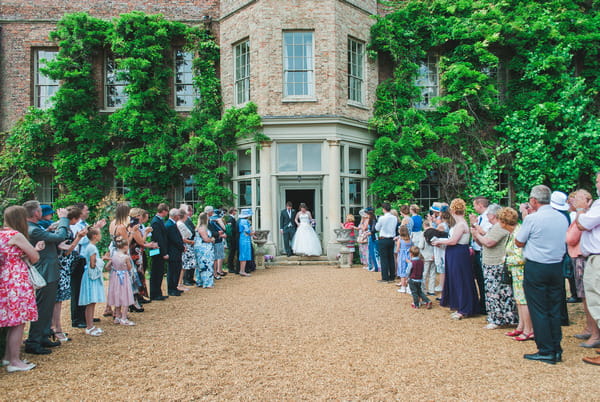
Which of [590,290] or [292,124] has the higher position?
[292,124]

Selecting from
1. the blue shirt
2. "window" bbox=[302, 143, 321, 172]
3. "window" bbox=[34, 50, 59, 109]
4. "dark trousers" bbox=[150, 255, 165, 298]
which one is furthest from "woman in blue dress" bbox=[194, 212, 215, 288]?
"window" bbox=[34, 50, 59, 109]

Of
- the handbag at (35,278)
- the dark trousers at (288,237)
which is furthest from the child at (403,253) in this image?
the handbag at (35,278)

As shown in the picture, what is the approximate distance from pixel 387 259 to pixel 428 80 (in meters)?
8.61

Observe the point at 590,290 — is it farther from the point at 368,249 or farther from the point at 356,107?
the point at 356,107

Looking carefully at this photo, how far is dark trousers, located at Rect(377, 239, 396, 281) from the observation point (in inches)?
395

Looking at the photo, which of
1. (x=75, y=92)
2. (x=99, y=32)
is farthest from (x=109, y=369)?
(x=99, y=32)

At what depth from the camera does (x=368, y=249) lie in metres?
12.0

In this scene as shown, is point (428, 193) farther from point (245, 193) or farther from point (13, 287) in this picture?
point (13, 287)

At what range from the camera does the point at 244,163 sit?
47.5ft

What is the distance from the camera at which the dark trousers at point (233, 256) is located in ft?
38.1

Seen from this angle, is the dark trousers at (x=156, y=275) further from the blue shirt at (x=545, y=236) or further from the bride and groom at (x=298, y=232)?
the blue shirt at (x=545, y=236)

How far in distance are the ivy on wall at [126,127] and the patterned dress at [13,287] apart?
31.6 ft

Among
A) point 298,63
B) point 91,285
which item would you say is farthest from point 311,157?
point 91,285

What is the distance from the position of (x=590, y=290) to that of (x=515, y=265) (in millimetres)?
954
